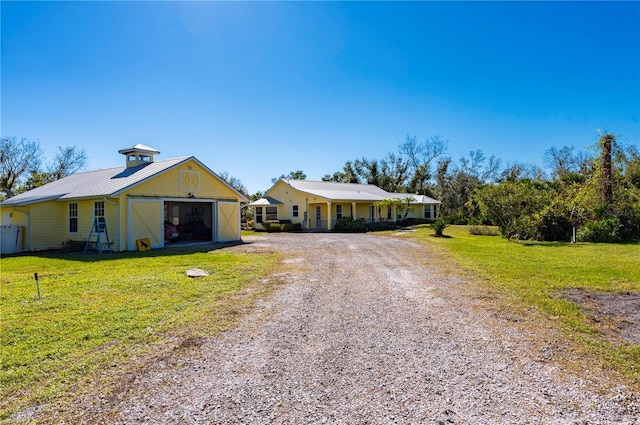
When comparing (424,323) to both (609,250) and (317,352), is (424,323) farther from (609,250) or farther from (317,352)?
(609,250)

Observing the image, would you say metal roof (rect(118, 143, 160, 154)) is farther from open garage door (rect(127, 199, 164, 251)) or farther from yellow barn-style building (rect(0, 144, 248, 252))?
open garage door (rect(127, 199, 164, 251))

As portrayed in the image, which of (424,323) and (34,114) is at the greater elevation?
(34,114)

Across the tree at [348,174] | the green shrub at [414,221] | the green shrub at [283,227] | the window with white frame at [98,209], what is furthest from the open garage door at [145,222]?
the tree at [348,174]

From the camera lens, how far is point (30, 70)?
1247cm

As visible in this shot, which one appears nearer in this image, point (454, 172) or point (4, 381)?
point (4, 381)

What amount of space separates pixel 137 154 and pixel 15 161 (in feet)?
87.4

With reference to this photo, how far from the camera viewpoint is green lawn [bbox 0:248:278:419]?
4.05 meters

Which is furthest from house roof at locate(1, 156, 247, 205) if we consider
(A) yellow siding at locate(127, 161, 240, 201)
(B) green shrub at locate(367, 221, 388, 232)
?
(B) green shrub at locate(367, 221, 388, 232)

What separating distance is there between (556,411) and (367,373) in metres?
1.67

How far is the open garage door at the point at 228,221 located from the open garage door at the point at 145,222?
11.3ft

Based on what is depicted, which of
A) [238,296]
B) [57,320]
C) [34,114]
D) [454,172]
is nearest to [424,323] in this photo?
[238,296]

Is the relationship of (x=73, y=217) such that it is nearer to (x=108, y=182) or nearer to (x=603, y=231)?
(x=108, y=182)

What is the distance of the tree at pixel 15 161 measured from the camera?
121 ft

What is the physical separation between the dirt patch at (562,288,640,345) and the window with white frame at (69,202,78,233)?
18961 mm
